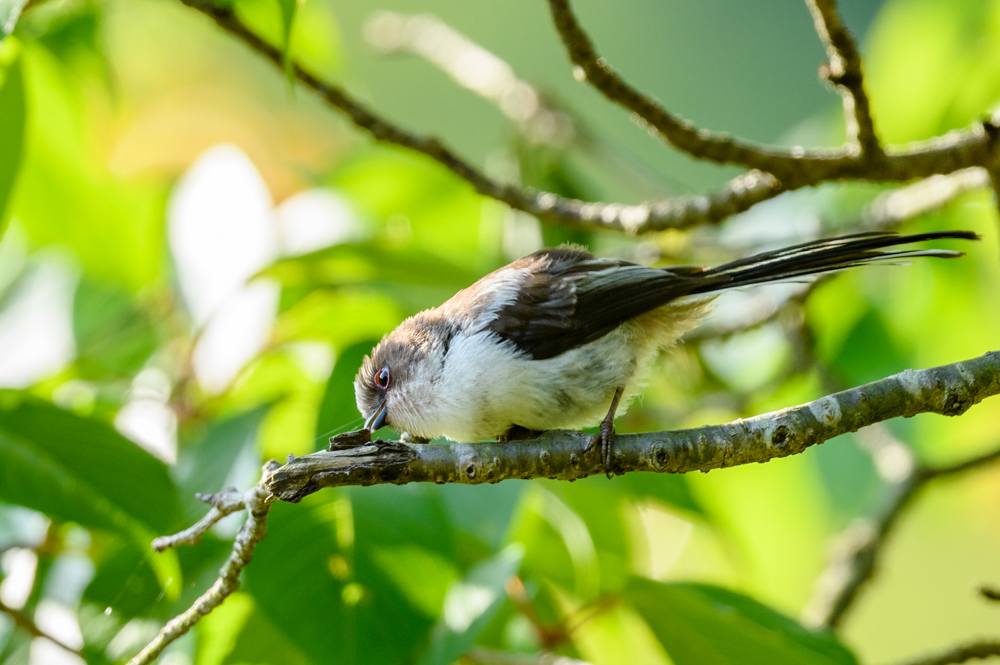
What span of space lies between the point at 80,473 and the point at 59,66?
1701 millimetres

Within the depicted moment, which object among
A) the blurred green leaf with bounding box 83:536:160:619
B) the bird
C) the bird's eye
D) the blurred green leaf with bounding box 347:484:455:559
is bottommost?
the blurred green leaf with bounding box 83:536:160:619

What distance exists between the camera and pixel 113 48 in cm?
350

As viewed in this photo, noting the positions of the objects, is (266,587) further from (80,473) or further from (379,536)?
(80,473)

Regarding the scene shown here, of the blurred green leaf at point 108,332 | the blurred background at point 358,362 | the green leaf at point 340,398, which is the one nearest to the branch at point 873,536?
the blurred background at point 358,362

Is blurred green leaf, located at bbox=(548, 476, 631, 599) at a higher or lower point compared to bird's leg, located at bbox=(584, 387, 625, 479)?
lower

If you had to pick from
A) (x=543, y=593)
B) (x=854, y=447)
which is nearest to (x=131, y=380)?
(x=543, y=593)

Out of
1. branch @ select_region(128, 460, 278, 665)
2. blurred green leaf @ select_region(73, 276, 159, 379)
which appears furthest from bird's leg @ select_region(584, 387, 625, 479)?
blurred green leaf @ select_region(73, 276, 159, 379)

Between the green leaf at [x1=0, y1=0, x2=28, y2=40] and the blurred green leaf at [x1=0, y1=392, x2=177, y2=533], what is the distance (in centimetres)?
84

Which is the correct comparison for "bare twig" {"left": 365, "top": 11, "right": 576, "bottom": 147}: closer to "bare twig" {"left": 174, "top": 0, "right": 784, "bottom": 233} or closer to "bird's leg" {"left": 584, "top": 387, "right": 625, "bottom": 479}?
"bare twig" {"left": 174, "top": 0, "right": 784, "bottom": 233}

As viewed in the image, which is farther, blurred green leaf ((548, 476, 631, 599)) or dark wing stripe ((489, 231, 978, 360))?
blurred green leaf ((548, 476, 631, 599))

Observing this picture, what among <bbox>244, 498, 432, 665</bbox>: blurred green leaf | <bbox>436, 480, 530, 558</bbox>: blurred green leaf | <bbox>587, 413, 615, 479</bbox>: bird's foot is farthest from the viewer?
<bbox>436, 480, 530, 558</bbox>: blurred green leaf

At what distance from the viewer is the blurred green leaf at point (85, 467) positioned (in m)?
1.85

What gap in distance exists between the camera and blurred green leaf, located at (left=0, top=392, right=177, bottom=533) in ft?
6.08

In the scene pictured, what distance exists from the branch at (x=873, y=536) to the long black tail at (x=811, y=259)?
1.40 metres
